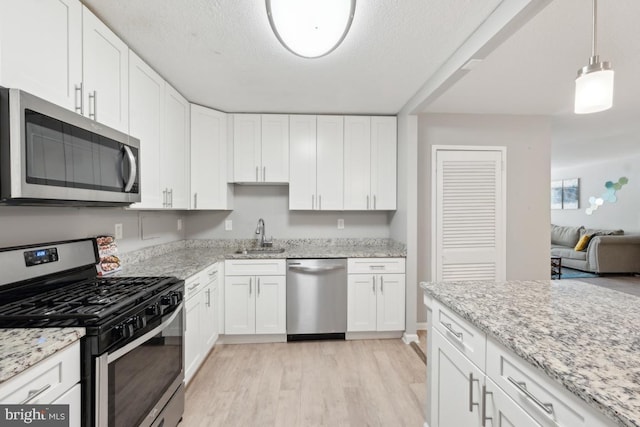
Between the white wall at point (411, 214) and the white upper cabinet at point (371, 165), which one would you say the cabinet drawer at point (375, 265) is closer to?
the white wall at point (411, 214)

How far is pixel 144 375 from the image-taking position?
141 centimetres

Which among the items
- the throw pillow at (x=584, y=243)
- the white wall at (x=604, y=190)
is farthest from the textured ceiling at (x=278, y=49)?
the white wall at (x=604, y=190)

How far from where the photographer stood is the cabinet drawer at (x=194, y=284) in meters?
2.04

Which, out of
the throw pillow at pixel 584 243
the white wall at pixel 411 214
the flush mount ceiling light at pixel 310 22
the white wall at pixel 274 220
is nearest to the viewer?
the flush mount ceiling light at pixel 310 22

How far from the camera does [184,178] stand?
2.76m

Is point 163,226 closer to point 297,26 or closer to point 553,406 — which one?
point 297,26

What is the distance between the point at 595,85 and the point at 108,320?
2100 mm

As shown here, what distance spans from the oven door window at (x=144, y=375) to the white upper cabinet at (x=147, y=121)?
91 centimetres

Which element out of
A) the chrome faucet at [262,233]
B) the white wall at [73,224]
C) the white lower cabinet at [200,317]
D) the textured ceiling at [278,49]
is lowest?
the white lower cabinet at [200,317]

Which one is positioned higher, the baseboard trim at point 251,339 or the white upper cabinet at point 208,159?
the white upper cabinet at point 208,159

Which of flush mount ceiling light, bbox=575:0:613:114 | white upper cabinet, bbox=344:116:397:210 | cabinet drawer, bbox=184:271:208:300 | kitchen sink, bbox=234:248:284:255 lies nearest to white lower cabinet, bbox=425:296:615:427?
flush mount ceiling light, bbox=575:0:613:114

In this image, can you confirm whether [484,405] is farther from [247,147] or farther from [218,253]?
[247,147]

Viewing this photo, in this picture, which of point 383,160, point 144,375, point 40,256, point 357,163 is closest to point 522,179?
point 383,160

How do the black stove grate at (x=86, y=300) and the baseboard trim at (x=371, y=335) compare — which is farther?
the baseboard trim at (x=371, y=335)
